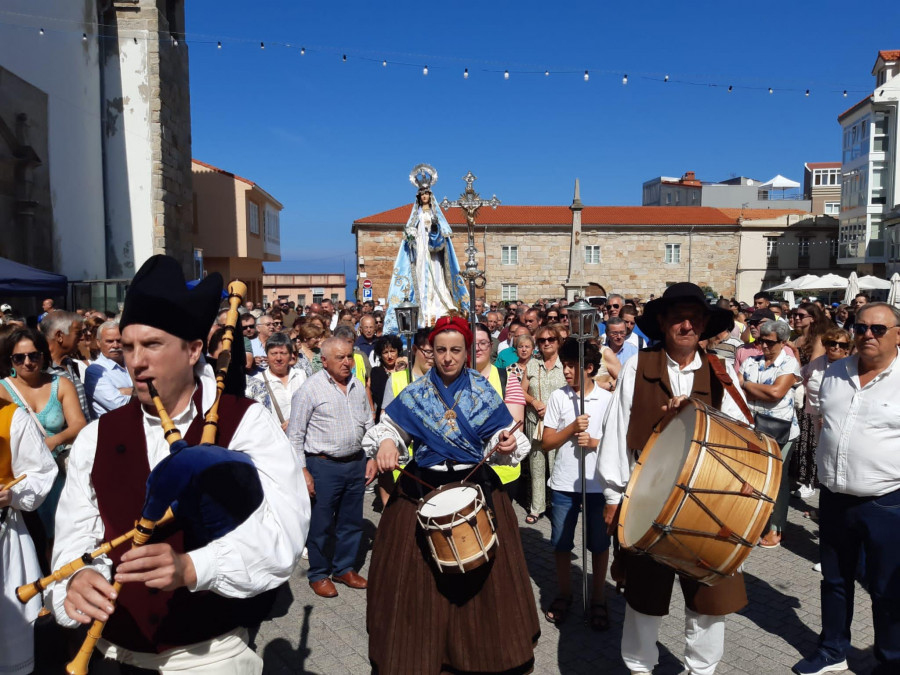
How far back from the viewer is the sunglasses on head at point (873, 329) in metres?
3.79

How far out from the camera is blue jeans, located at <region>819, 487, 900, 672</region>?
3.66m

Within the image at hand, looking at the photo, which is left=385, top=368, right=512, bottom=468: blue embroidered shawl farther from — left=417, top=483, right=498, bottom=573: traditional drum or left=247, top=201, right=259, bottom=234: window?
left=247, top=201, right=259, bottom=234: window

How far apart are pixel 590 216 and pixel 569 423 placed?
42724mm

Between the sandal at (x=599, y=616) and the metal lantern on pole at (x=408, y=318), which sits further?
the metal lantern on pole at (x=408, y=318)

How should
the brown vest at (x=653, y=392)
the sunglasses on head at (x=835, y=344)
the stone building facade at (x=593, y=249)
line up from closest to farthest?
the brown vest at (x=653, y=392) < the sunglasses on head at (x=835, y=344) < the stone building facade at (x=593, y=249)

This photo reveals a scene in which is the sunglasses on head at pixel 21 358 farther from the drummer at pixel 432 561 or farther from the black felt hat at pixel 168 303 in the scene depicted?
the black felt hat at pixel 168 303

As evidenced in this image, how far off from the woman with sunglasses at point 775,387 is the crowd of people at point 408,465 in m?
0.02

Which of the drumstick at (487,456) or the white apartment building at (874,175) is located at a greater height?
the white apartment building at (874,175)

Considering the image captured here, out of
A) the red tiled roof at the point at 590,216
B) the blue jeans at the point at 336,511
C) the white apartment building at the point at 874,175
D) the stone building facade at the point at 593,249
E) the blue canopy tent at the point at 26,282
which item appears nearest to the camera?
the blue jeans at the point at 336,511

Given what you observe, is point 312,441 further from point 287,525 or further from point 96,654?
point 287,525

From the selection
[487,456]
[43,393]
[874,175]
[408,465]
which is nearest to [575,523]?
[487,456]

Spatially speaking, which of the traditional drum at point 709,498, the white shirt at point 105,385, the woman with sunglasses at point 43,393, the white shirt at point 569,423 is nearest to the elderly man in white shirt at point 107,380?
the white shirt at point 105,385

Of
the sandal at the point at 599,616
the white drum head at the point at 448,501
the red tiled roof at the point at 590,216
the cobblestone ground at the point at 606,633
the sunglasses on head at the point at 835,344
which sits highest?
the red tiled roof at the point at 590,216

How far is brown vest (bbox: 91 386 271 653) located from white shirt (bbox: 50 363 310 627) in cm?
3
